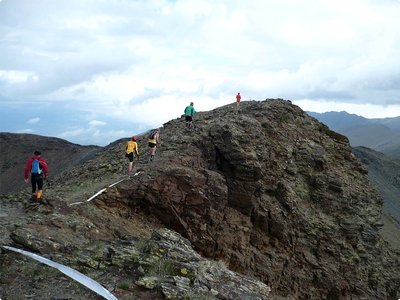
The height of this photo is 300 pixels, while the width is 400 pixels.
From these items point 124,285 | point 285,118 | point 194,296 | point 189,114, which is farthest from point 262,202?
point 124,285

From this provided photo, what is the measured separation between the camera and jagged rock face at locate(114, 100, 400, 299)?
22.7 m

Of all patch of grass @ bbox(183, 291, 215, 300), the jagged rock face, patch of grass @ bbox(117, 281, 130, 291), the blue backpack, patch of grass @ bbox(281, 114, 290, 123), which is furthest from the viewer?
patch of grass @ bbox(281, 114, 290, 123)

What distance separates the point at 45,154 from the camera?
99312mm

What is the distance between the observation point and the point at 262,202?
90.5ft

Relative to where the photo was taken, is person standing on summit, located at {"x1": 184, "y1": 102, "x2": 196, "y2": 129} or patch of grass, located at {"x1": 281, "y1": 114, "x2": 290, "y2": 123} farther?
patch of grass, located at {"x1": 281, "y1": 114, "x2": 290, "y2": 123}

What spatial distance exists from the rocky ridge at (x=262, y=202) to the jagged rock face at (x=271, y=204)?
8cm

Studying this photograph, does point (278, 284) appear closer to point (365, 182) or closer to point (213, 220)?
point (213, 220)

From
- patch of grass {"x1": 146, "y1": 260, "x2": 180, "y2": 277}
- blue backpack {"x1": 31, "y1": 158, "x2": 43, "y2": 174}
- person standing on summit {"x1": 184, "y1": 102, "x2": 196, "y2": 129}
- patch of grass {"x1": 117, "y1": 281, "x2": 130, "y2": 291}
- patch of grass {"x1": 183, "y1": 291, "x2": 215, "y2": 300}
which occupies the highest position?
person standing on summit {"x1": 184, "y1": 102, "x2": 196, "y2": 129}

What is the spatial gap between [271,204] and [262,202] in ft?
2.72

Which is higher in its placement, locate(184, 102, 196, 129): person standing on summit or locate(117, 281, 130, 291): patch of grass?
locate(184, 102, 196, 129): person standing on summit

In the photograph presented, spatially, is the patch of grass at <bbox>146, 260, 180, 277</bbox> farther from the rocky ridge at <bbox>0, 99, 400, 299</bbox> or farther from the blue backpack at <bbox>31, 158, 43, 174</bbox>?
the blue backpack at <bbox>31, 158, 43, 174</bbox>

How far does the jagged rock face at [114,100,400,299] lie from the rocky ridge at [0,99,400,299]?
8 cm

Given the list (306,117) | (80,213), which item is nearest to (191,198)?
(80,213)

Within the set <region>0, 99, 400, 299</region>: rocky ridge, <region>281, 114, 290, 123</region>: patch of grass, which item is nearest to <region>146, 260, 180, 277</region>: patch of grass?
<region>0, 99, 400, 299</region>: rocky ridge
